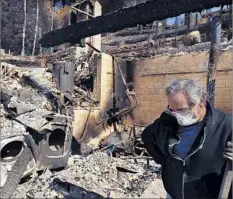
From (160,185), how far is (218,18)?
406 cm

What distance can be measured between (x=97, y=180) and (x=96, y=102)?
3.34 meters

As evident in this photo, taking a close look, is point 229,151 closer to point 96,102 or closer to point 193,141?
point 193,141

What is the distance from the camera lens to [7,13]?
17156 millimetres

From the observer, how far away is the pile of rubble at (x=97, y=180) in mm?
3766

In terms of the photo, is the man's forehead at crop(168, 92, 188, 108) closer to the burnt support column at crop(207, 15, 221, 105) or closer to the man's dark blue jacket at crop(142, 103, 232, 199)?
the man's dark blue jacket at crop(142, 103, 232, 199)

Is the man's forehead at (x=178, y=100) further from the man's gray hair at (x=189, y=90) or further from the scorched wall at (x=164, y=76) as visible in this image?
the scorched wall at (x=164, y=76)

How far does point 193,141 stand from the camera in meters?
1.93

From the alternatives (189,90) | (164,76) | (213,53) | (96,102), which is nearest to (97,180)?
(189,90)

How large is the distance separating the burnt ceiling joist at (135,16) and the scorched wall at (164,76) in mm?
3994

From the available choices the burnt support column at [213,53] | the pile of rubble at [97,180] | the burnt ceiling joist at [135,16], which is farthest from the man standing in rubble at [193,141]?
the burnt support column at [213,53]

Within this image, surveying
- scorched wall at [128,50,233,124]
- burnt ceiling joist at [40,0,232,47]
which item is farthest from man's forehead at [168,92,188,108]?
scorched wall at [128,50,233,124]

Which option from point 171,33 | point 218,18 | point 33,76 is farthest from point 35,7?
point 218,18

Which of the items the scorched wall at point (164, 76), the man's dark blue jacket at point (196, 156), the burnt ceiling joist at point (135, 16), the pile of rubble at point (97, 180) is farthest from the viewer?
the scorched wall at point (164, 76)

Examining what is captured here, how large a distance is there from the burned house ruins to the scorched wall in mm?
23
